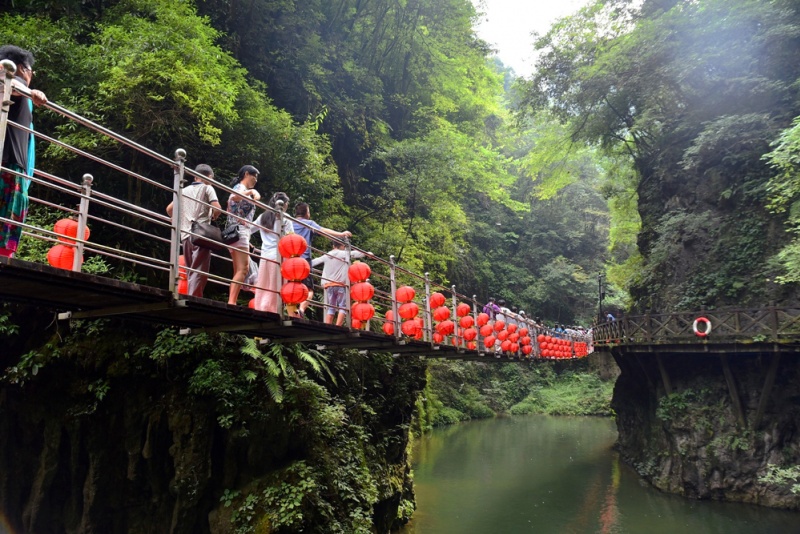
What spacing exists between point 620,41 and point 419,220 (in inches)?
315

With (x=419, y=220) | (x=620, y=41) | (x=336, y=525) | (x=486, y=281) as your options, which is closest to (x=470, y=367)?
(x=486, y=281)

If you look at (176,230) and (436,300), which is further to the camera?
(436,300)

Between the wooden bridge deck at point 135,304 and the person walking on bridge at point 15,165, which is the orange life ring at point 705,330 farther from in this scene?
the person walking on bridge at point 15,165

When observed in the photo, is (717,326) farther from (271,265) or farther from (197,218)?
(197,218)

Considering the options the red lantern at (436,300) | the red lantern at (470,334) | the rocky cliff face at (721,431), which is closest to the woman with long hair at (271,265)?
the red lantern at (436,300)

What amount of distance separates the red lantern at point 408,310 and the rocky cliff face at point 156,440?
1518 mm

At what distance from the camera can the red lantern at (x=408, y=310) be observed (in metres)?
5.84

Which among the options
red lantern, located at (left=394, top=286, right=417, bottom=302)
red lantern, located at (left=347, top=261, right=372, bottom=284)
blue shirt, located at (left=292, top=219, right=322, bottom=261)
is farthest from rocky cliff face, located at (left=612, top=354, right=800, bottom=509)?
blue shirt, located at (left=292, top=219, right=322, bottom=261)

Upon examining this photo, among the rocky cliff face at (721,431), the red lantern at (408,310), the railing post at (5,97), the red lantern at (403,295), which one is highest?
the railing post at (5,97)

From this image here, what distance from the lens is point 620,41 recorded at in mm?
14305

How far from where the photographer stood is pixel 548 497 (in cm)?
1169

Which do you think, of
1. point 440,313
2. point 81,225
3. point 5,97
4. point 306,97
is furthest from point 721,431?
point 5,97

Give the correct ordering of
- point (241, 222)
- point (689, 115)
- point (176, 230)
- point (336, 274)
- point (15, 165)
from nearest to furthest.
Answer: point (15, 165) < point (176, 230) < point (241, 222) < point (336, 274) < point (689, 115)

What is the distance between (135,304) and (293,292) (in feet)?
3.55
